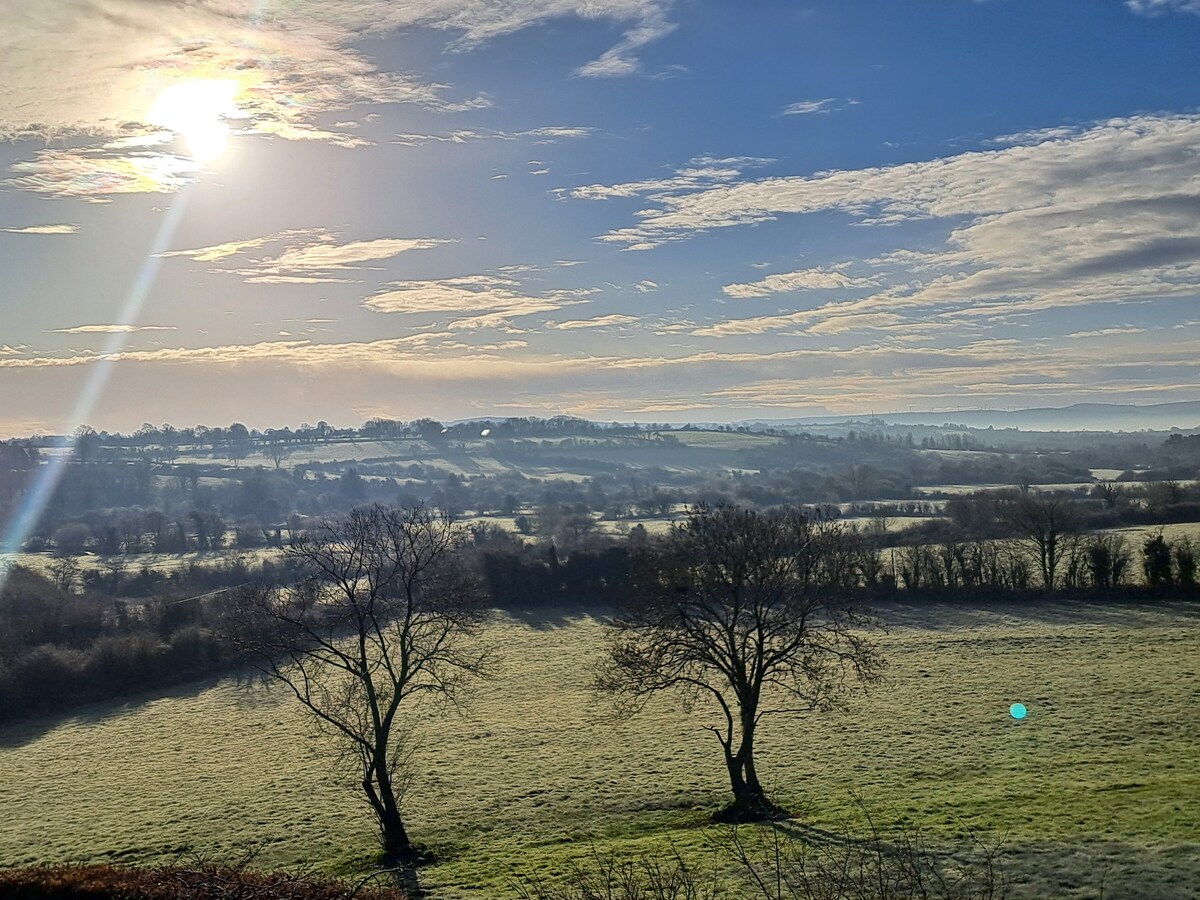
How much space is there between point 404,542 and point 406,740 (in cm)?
1752

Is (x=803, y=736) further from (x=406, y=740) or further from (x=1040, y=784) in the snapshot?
(x=406, y=740)

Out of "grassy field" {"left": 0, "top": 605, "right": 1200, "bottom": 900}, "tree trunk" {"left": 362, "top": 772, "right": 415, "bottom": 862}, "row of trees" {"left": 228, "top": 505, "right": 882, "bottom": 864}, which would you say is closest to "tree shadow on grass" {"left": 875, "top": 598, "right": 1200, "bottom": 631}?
"grassy field" {"left": 0, "top": 605, "right": 1200, "bottom": 900}

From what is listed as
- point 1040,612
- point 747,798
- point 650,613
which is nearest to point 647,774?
point 747,798

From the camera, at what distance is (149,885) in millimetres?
17047

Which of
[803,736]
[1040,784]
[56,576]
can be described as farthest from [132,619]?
[1040,784]

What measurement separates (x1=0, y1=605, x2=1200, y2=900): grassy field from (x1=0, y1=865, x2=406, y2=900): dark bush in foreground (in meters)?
5.44

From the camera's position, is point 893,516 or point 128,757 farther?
point 893,516

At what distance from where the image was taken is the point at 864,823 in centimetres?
2491

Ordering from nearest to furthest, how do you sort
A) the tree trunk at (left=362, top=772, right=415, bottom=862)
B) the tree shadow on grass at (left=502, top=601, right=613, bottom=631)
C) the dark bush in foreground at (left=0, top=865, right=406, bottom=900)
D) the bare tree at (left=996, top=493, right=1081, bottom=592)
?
1. the dark bush in foreground at (left=0, top=865, right=406, bottom=900)
2. the tree trunk at (left=362, top=772, right=415, bottom=862)
3. the bare tree at (left=996, top=493, right=1081, bottom=592)
4. the tree shadow on grass at (left=502, top=601, right=613, bottom=631)

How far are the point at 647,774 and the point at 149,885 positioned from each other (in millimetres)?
20451

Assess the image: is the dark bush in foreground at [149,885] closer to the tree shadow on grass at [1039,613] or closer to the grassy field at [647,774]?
the grassy field at [647,774]

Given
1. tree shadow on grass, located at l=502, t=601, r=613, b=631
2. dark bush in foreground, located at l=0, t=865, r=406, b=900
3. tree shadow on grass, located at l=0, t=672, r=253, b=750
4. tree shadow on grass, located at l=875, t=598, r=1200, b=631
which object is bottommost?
tree shadow on grass, located at l=875, t=598, r=1200, b=631

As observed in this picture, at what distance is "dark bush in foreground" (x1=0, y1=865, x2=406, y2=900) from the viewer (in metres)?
Result: 15.7

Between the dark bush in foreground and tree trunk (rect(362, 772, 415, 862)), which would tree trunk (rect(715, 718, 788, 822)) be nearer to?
tree trunk (rect(362, 772, 415, 862))
